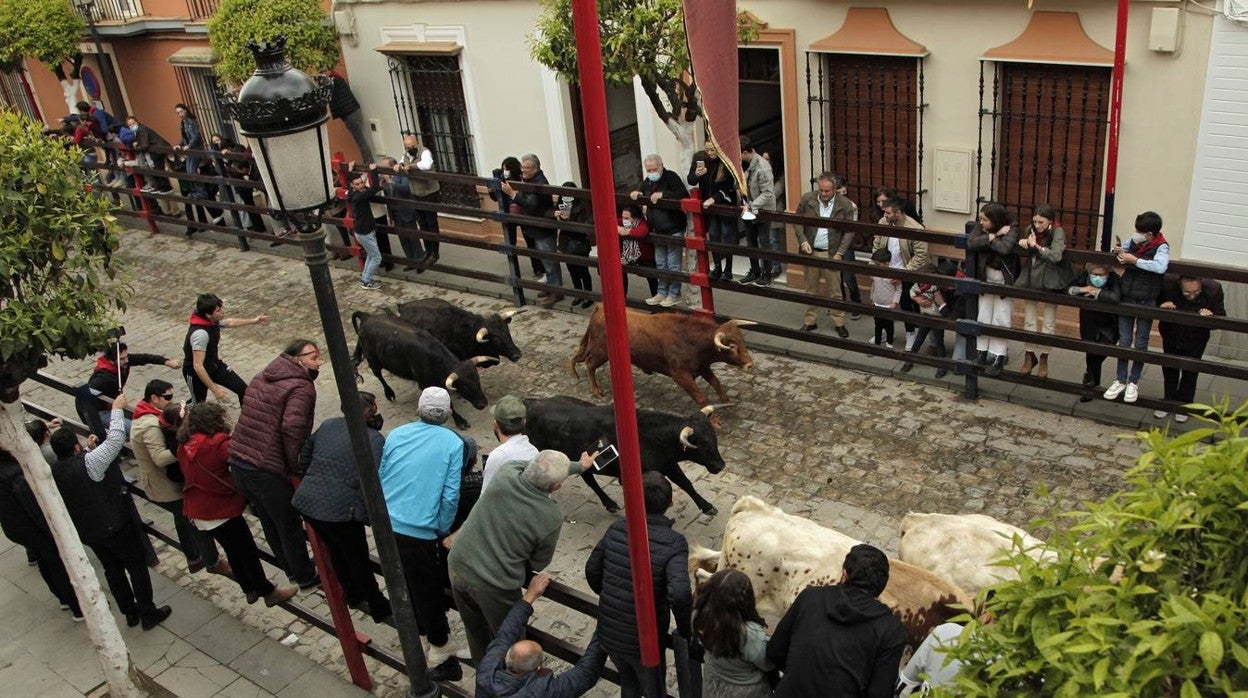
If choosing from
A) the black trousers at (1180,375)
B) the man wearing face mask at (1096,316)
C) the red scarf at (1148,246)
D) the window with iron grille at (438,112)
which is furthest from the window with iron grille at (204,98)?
the black trousers at (1180,375)

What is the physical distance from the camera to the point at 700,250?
36.0ft

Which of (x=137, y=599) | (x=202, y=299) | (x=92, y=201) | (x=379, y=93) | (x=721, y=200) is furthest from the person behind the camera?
(x=379, y=93)

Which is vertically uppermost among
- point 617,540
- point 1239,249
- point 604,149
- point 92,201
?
point 604,149

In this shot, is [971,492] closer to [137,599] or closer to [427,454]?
[427,454]

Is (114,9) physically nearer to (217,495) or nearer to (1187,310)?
(217,495)

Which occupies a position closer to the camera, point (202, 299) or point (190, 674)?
point (190, 674)

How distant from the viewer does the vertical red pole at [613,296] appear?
4.18 metres

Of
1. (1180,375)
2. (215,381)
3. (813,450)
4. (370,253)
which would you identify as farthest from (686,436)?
(370,253)

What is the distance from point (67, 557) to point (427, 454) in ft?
8.66

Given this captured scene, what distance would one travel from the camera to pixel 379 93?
53.0 feet

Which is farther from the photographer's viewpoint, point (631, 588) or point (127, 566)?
point (127, 566)

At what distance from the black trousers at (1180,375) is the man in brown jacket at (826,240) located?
2790 millimetres

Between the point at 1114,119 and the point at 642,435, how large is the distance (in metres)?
4.65

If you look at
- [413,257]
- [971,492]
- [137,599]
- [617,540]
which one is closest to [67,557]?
[137,599]
